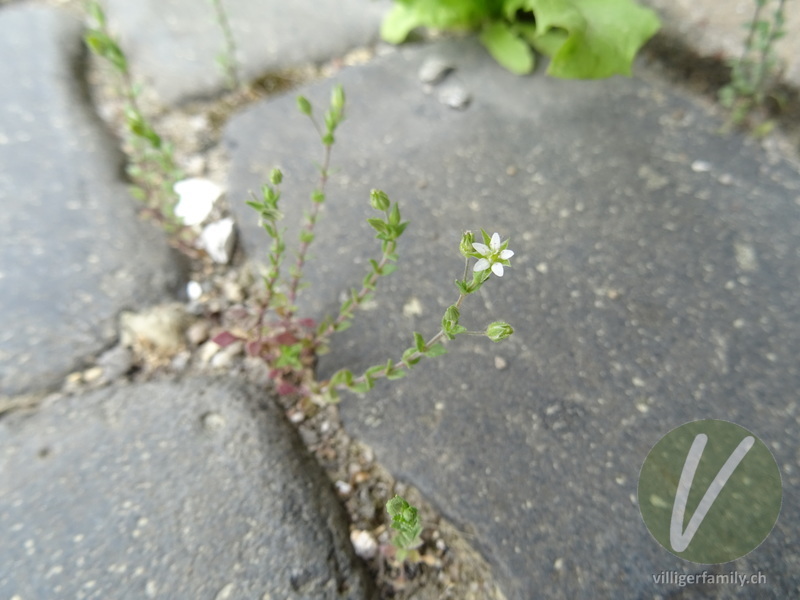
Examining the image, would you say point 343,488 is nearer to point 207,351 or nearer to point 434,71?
point 207,351

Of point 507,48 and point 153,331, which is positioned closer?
point 153,331

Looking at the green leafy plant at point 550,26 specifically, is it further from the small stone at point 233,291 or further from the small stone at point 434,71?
the small stone at point 233,291

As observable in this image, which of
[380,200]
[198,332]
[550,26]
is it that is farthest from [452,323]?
[550,26]

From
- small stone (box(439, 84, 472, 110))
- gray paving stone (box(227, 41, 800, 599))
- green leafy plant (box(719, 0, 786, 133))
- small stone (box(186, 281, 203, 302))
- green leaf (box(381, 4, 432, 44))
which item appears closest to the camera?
gray paving stone (box(227, 41, 800, 599))

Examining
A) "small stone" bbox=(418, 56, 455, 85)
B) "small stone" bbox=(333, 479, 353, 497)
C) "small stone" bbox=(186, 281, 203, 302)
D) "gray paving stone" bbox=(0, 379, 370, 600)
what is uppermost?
"small stone" bbox=(418, 56, 455, 85)

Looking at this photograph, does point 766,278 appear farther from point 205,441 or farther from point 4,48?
point 4,48

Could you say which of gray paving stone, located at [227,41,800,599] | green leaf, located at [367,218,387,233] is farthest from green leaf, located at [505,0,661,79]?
green leaf, located at [367,218,387,233]

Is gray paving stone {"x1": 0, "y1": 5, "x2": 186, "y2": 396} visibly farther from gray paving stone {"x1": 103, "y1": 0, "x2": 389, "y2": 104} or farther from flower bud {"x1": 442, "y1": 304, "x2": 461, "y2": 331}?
flower bud {"x1": 442, "y1": 304, "x2": 461, "y2": 331}

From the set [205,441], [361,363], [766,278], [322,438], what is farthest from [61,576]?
[766,278]
